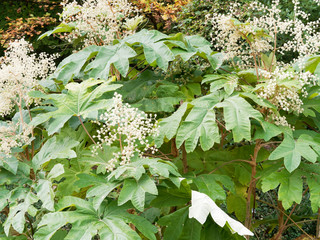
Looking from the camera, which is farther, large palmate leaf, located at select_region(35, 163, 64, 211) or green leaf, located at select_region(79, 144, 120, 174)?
green leaf, located at select_region(79, 144, 120, 174)

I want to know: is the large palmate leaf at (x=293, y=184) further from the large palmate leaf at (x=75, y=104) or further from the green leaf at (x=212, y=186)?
the large palmate leaf at (x=75, y=104)

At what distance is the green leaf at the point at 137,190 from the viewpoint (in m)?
1.59

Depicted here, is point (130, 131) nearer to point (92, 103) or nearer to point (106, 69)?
point (92, 103)

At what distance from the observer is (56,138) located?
2.12 m

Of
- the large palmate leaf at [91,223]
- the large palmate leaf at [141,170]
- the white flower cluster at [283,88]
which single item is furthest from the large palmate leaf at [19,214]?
the white flower cluster at [283,88]

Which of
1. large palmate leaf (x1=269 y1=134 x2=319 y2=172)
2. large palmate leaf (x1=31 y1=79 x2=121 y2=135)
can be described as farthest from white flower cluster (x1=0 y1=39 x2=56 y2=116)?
large palmate leaf (x1=269 y1=134 x2=319 y2=172)

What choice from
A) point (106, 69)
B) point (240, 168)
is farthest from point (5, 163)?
point (240, 168)

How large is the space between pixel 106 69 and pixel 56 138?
0.47 metres

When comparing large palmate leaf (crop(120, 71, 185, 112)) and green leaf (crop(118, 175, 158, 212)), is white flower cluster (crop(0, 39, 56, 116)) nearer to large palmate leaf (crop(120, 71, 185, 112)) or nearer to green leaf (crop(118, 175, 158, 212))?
large palmate leaf (crop(120, 71, 185, 112))

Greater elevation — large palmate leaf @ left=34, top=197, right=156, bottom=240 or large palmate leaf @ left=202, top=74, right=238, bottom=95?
large palmate leaf @ left=202, top=74, right=238, bottom=95

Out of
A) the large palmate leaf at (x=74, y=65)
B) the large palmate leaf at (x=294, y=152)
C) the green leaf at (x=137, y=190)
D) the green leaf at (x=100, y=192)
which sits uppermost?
the large palmate leaf at (x=74, y=65)

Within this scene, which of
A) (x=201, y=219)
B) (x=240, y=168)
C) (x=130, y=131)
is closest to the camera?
(x=201, y=219)

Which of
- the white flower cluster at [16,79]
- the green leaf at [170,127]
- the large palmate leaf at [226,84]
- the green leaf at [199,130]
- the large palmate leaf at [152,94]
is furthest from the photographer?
the large palmate leaf at [152,94]

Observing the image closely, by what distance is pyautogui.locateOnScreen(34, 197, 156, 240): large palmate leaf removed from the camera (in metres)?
1.58
